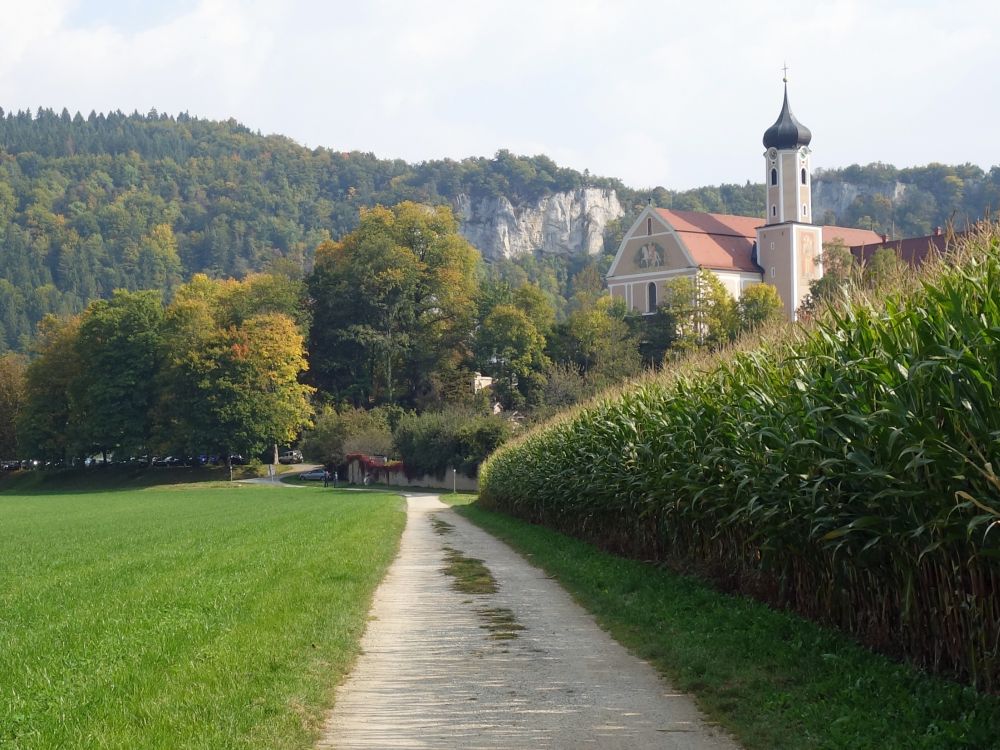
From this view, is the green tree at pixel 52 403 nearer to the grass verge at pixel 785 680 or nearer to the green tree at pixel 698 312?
the green tree at pixel 698 312

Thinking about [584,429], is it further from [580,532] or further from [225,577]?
[225,577]

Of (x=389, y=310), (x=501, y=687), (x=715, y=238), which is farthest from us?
(x=715, y=238)

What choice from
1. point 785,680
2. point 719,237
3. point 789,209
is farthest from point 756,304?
point 785,680

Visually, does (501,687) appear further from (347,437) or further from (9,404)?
(9,404)

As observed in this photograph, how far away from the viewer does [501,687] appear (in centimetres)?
973

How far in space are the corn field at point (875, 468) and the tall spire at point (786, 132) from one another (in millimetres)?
95985

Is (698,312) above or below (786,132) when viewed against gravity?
below

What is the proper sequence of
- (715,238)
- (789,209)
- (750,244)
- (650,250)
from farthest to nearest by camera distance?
(750,244), (715,238), (650,250), (789,209)

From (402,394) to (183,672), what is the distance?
299ft

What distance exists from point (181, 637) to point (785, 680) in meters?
5.85

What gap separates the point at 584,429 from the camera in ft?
82.7

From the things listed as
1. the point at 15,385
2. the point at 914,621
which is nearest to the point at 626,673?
the point at 914,621

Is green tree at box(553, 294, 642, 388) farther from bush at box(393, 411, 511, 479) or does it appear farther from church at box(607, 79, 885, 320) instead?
bush at box(393, 411, 511, 479)

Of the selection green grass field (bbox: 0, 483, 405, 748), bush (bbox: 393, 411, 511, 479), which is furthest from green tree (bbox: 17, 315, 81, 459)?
green grass field (bbox: 0, 483, 405, 748)
